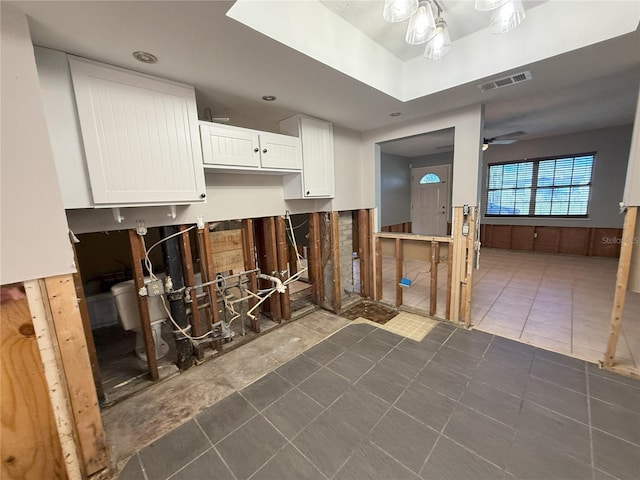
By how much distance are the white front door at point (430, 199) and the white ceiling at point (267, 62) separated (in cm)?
310

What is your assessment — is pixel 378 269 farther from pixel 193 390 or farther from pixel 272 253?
pixel 193 390

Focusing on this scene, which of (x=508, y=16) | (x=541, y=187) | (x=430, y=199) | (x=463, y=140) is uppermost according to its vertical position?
(x=508, y=16)

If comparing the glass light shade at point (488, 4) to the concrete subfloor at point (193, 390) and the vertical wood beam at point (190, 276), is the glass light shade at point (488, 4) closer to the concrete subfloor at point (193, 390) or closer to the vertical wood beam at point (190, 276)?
the vertical wood beam at point (190, 276)

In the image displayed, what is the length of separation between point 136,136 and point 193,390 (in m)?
1.98

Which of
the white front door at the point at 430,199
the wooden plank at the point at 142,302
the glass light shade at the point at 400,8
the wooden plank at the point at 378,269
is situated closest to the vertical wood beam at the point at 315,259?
the wooden plank at the point at 378,269

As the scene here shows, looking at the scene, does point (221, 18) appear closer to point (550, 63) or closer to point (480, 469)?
point (550, 63)

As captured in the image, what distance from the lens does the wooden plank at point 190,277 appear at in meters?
2.24

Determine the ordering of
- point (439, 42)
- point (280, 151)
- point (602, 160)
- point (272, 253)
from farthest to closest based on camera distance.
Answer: point (602, 160) < point (272, 253) < point (280, 151) < point (439, 42)

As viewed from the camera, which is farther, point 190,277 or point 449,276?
point 449,276

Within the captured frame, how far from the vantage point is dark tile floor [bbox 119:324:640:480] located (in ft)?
4.69

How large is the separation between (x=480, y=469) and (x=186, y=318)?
7.82 ft

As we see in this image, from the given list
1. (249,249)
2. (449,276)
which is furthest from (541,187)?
(249,249)

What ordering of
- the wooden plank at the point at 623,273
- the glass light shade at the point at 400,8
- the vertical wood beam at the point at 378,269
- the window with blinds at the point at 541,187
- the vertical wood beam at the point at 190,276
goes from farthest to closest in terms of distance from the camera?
the window with blinds at the point at 541,187
the vertical wood beam at the point at 378,269
the vertical wood beam at the point at 190,276
the wooden plank at the point at 623,273
the glass light shade at the point at 400,8

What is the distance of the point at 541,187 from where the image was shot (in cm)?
584
